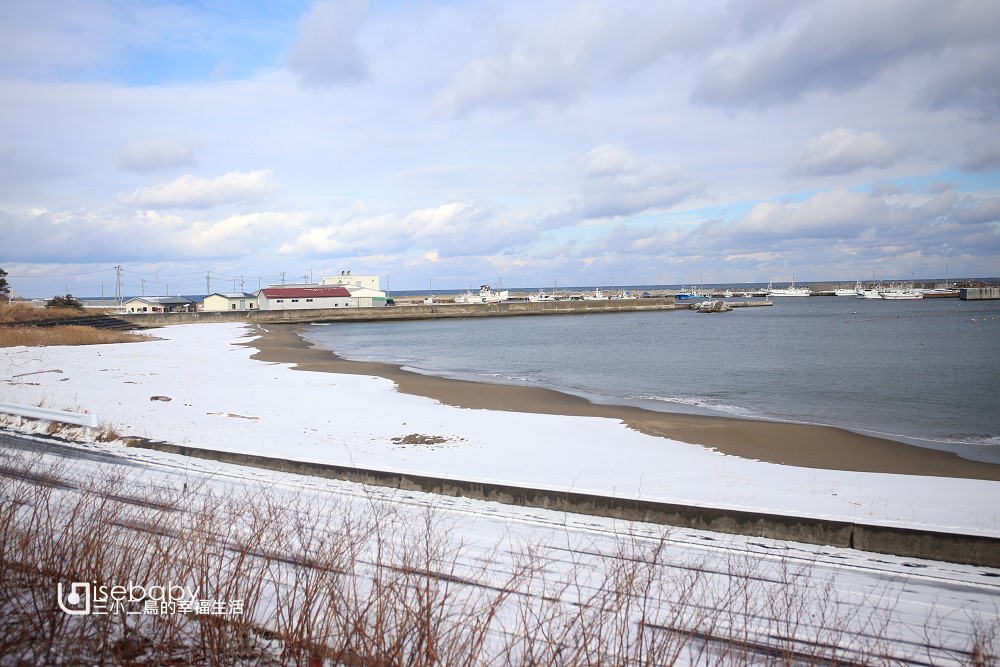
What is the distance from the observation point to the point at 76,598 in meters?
4.23

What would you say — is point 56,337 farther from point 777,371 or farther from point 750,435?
point 777,371

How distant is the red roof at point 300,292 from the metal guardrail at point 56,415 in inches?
3596

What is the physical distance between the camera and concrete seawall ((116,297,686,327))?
264 ft

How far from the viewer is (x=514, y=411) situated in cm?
2050

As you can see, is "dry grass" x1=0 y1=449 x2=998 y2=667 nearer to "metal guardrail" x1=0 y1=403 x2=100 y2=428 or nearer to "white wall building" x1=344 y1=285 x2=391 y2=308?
"metal guardrail" x1=0 y1=403 x2=100 y2=428

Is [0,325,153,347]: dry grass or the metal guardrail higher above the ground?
[0,325,153,347]: dry grass

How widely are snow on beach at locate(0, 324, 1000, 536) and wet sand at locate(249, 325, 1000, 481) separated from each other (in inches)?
52.2

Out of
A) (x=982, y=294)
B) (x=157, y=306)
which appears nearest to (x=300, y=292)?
(x=157, y=306)

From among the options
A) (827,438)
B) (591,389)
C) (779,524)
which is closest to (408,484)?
(779,524)

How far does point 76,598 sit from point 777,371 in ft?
114

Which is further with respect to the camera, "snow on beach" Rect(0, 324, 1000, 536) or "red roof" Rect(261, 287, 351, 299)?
"red roof" Rect(261, 287, 351, 299)

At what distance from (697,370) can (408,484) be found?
28229 mm

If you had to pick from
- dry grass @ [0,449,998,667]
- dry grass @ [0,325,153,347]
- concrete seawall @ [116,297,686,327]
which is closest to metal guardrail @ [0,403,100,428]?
dry grass @ [0,449,998,667]

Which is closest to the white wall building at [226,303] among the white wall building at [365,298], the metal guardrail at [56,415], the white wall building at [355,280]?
the white wall building at [365,298]
